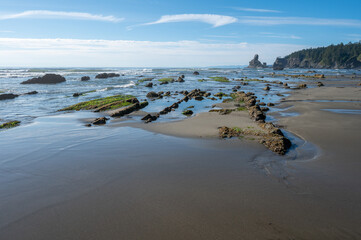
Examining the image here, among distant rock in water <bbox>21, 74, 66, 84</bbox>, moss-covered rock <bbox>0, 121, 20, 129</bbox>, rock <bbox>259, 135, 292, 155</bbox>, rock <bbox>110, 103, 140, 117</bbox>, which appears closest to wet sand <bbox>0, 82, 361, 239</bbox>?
rock <bbox>259, 135, 292, 155</bbox>

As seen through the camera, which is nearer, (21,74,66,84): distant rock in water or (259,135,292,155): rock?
(259,135,292,155): rock

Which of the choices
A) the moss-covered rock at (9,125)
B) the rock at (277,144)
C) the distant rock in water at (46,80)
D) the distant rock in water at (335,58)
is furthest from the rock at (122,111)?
the distant rock in water at (335,58)

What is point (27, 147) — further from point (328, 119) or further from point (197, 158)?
point (328, 119)

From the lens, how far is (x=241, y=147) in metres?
10.3

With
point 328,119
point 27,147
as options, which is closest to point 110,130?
point 27,147

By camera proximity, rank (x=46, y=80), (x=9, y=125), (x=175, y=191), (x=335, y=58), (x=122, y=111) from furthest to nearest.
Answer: (x=335, y=58), (x=46, y=80), (x=122, y=111), (x=9, y=125), (x=175, y=191)

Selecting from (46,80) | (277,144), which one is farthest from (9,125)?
(46,80)

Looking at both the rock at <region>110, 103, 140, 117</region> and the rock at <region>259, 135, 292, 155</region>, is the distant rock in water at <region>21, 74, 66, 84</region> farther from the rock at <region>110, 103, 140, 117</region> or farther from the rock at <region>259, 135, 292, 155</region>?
the rock at <region>259, 135, 292, 155</region>

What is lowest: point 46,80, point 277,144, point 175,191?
point 175,191

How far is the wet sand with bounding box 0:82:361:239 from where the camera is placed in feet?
16.6

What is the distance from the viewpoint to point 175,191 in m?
6.64

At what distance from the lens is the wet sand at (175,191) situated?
5047mm

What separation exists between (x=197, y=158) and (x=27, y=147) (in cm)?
848

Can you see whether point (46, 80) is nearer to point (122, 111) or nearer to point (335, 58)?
point (122, 111)
